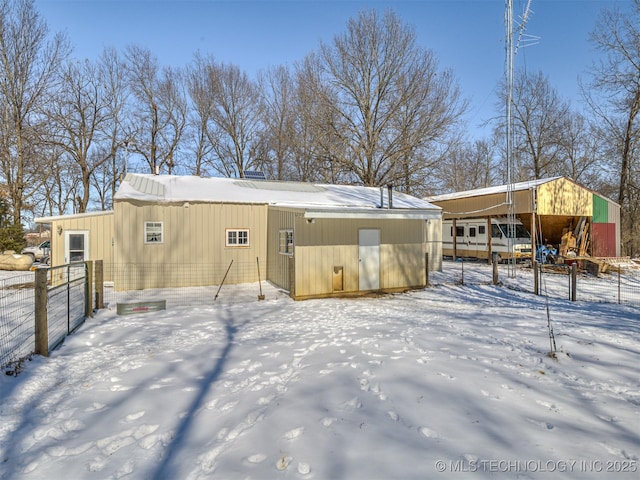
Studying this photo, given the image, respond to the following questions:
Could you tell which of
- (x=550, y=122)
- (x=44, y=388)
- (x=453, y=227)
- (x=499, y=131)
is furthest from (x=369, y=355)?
(x=550, y=122)

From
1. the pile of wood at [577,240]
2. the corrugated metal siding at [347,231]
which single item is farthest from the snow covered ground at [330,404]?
the pile of wood at [577,240]

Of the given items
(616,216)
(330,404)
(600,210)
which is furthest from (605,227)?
(330,404)

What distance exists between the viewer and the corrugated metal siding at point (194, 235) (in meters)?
11.5

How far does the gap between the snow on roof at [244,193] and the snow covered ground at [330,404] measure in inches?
254

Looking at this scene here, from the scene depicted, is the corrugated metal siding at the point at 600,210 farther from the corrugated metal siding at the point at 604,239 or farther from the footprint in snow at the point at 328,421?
the footprint in snow at the point at 328,421

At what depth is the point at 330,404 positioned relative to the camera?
348cm

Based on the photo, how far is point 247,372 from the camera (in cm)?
450

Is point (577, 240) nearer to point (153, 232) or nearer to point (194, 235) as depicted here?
point (194, 235)

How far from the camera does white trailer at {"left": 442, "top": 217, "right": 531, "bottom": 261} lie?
1831 cm

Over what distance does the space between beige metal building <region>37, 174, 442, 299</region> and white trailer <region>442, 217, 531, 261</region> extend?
27.1 feet

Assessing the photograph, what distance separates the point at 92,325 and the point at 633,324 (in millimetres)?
10038

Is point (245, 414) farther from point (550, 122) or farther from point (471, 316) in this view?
point (550, 122)

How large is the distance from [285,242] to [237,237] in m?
2.26

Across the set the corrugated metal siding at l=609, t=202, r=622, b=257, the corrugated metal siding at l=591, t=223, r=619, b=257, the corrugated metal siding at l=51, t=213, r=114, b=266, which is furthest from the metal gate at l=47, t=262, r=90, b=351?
the corrugated metal siding at l=609, t=202, r=622, b=257
